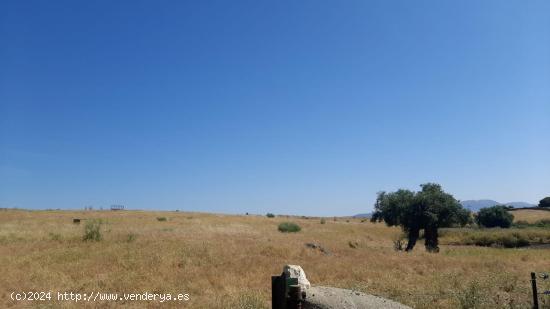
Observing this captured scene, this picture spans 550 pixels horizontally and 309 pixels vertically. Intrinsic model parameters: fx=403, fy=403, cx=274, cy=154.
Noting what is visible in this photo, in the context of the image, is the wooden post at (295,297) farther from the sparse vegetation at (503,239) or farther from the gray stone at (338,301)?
the sparse vegetation at (503,239)

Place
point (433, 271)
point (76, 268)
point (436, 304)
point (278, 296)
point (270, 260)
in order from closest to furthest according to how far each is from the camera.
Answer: point (278, 296), point (436, 304), point (76, 268), point (433, 271), point (270, 260)

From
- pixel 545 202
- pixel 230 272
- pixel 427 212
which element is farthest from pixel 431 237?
pixel 545 202

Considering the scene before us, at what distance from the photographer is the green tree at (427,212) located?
34.8m

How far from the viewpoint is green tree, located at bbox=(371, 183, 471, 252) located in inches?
1371

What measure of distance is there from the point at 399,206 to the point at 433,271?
1650 centimetres

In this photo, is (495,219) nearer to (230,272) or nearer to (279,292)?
(230,272)

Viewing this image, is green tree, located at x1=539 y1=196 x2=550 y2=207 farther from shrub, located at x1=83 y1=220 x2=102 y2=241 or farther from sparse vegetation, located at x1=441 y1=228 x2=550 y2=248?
shrub, located at x1=83 y1=220 x2=102 y2=241

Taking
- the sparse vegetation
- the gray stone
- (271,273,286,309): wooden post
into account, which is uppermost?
(271,273,286,309): wooden post

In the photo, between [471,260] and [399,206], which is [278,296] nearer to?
[471,260]

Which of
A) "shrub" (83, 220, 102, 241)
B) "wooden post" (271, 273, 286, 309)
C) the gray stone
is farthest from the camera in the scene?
"shrub" (83, 220, 102, 241)

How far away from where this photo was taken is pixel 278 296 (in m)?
7.59

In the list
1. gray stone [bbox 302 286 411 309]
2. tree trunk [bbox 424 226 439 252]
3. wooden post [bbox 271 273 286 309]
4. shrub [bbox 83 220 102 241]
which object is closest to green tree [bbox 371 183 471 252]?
tree trunk [bbox 424 226 439 252]

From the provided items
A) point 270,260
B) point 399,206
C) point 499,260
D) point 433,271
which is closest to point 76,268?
point 270,260

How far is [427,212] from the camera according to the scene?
34469mm
